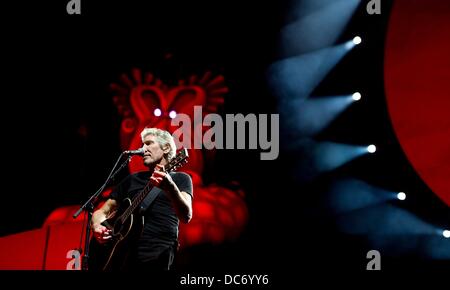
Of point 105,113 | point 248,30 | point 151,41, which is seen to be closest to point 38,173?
point 105,113

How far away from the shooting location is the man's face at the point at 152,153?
3104 millimetres

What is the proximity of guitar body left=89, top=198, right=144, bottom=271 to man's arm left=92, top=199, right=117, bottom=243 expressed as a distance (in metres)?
0.03

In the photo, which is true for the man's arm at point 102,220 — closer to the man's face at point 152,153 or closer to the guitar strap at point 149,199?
the guitar strap at point 149,199

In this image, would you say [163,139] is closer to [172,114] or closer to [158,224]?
[158,224]

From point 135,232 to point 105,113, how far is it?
85.5 inches

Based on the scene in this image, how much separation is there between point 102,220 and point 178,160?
25.5 inches

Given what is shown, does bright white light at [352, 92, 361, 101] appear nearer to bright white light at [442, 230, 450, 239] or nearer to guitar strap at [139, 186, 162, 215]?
bright white light at [442, 230, 450, 239]

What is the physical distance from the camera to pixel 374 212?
421cm

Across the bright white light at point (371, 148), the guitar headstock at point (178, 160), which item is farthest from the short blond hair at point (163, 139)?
the bright white light at point (371, 148)

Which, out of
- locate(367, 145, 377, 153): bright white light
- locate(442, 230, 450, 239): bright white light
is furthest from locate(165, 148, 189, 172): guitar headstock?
locate(442, 230, 450, 239): bright white light

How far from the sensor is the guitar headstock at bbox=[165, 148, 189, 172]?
2.95m

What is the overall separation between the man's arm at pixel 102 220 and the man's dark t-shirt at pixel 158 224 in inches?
6.6
